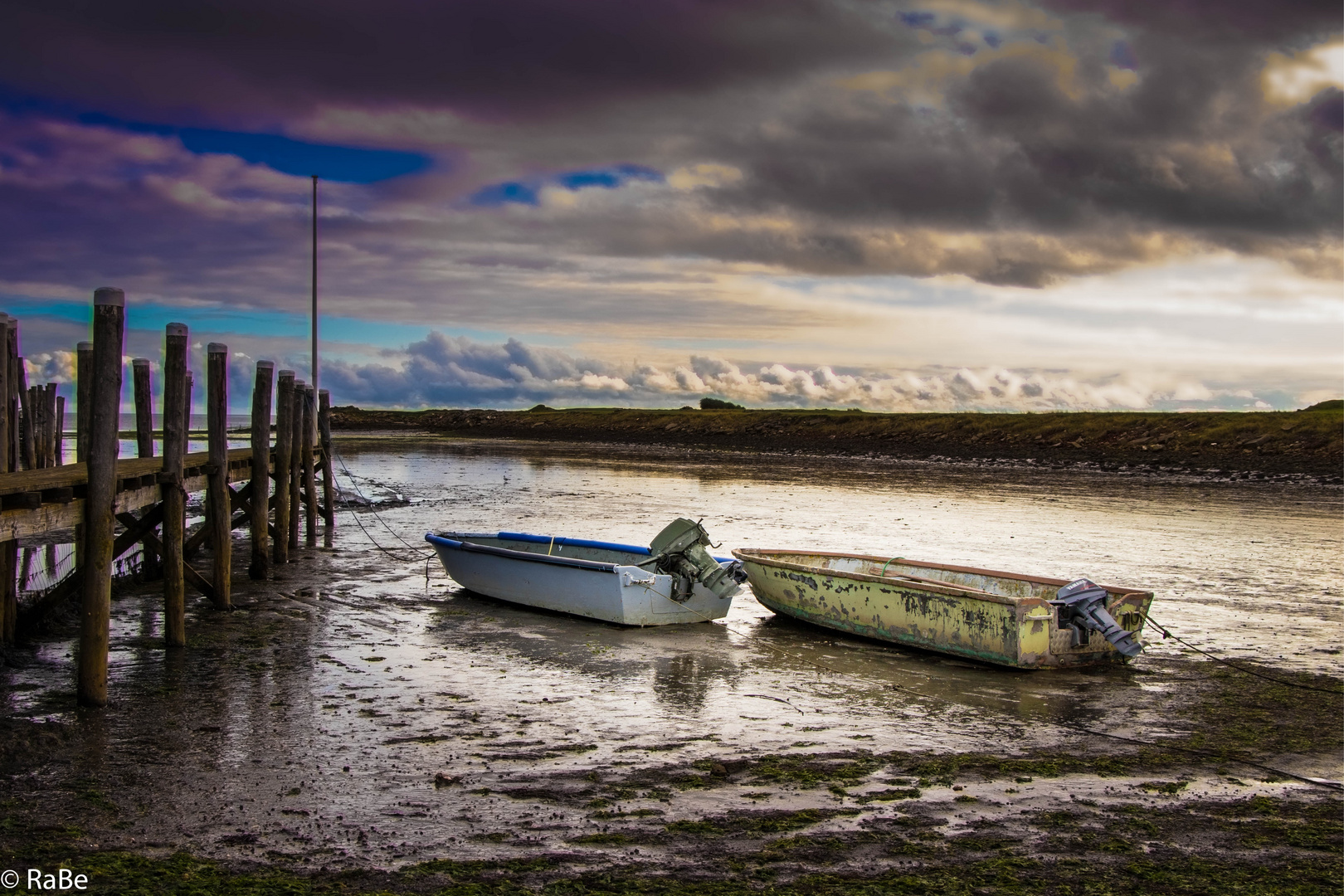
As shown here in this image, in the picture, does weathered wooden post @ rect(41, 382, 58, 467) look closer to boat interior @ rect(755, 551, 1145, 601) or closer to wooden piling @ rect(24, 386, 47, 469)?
wooden piling @ rect(24, 386, 47, 469)

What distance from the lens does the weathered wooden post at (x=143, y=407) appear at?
56.1 ft

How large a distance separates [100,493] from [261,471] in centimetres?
800

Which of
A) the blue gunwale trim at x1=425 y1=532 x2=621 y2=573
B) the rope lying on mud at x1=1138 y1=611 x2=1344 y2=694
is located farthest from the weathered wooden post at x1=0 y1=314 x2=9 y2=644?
the rope lying on mud at x1=1138 y1=611 x2=1344 y2=694

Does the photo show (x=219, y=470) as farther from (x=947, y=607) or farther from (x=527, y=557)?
(x=947, y=607)

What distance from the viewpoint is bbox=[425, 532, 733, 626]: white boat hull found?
494 inches

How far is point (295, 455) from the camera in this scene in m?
19.3

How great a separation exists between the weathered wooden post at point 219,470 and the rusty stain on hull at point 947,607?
22.3 ft

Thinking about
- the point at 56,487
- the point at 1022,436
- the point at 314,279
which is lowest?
the point at 56,487

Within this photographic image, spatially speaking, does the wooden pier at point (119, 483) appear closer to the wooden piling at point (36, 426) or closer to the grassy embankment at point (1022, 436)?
the wooden piling at point (36, 426)

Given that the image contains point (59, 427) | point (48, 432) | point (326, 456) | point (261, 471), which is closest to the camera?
point (261, 471)

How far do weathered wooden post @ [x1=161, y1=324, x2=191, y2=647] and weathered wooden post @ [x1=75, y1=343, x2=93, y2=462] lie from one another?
4.01 m

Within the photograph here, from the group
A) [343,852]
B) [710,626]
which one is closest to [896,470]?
[710,626]

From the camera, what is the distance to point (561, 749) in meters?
7.72

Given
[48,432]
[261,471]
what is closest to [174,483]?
[261,471]
